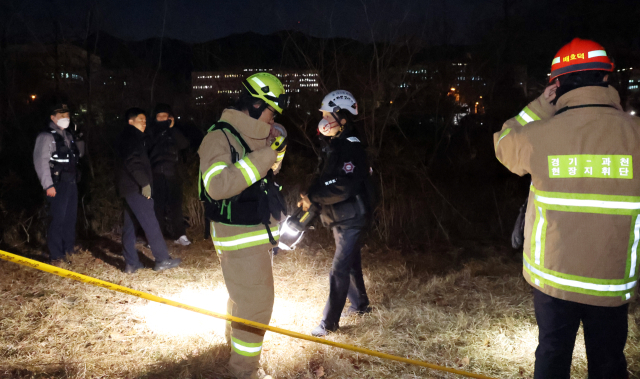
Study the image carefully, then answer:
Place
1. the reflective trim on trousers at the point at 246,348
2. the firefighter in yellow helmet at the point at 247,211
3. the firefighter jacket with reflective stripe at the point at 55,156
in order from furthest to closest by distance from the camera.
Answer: the firefighter jacket with reflective stripe at the point at 55,156 → the reflective trim on trousers at the point at 246,348 → the firefighter in yellow helmet at the point at 247,211

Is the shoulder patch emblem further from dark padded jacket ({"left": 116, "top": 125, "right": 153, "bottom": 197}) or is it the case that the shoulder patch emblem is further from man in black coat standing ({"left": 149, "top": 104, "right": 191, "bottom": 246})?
man in black coat standing ({"left": 149, "top": 104, "right": 191, "bottom": 246})

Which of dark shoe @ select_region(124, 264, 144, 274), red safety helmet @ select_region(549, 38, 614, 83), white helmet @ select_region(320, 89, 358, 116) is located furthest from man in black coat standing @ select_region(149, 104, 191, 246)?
red safety helmet @ select_region(549, 38, 614, 83)

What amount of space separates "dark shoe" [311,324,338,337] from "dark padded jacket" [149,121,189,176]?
408cm

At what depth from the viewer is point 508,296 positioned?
15.3 feet

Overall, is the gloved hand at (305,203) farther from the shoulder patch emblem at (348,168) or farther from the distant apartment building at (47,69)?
the distant apartment building at (47,69)

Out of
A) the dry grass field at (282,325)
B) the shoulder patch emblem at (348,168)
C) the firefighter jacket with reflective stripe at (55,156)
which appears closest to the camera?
the dry grass field at (282,325)

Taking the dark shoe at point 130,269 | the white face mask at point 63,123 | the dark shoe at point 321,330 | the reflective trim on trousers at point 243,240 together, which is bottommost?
the dark shoe at point 130,269

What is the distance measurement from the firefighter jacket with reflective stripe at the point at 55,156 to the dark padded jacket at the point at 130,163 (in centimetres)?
72

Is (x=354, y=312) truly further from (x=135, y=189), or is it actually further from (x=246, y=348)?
(x=135, y=189)

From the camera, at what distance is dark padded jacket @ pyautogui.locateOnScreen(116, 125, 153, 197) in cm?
528

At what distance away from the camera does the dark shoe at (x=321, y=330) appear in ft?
12.3

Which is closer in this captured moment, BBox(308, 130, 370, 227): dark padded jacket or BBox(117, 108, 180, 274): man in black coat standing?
BBox(308, 130, 370, 227): dark padded jacket

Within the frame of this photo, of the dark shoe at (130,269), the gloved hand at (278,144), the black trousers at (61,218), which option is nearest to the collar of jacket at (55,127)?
the black trousers at (61,218)

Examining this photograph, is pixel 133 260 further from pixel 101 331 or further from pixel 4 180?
pixel 4 180
